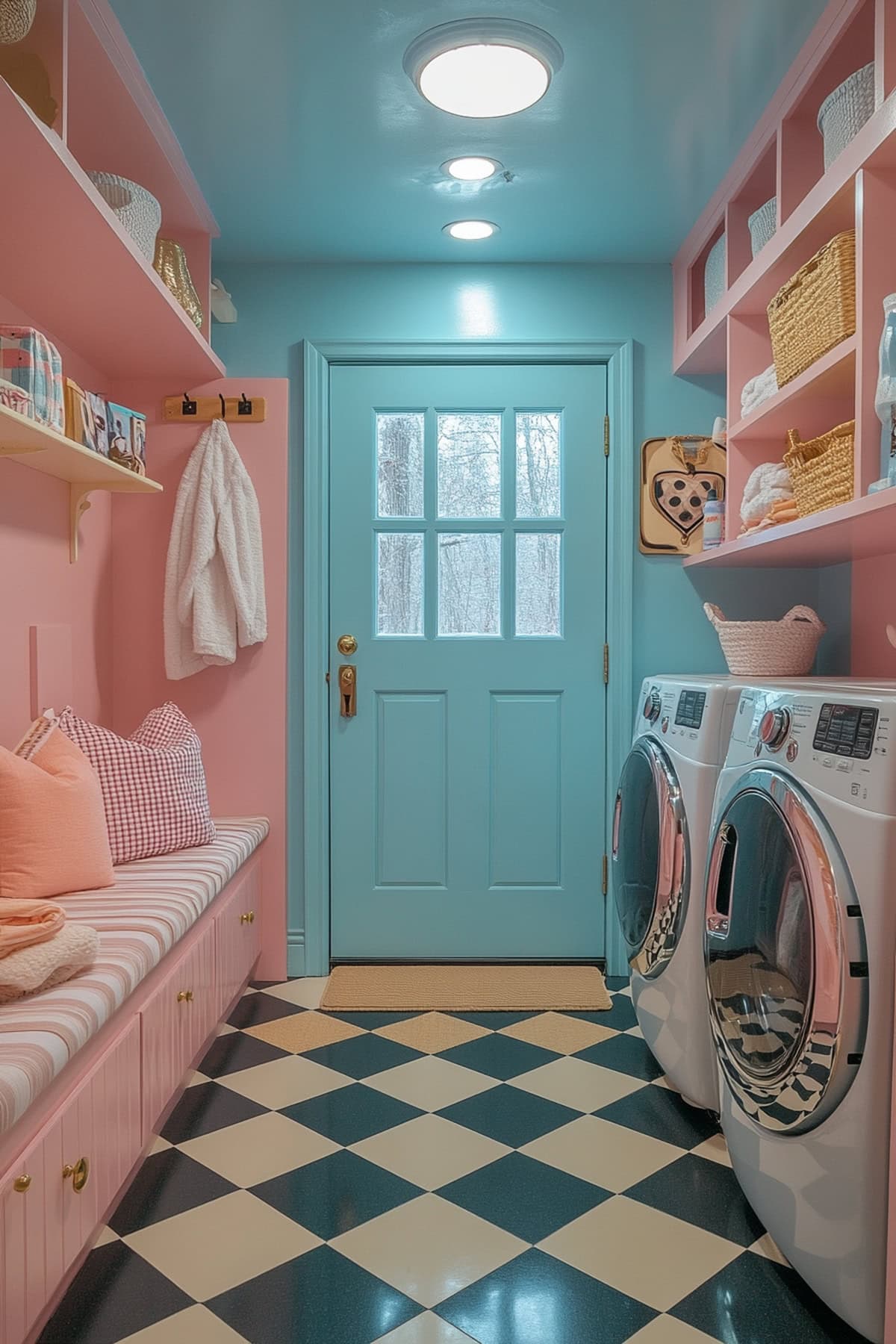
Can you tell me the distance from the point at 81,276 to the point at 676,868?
1.86 meters

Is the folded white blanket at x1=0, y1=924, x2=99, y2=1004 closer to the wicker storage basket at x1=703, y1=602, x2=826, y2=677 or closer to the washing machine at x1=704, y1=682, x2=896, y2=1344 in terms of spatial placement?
the washing machine at x1=704, y1=682, x2=896, y2=1344

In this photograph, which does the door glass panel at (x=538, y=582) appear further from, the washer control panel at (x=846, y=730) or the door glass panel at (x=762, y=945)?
the washer control panel at (x=846, y=730)

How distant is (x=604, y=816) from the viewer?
3.41 m

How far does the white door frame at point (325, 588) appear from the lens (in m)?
3.36

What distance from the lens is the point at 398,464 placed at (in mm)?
3418

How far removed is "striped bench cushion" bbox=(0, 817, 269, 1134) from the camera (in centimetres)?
140

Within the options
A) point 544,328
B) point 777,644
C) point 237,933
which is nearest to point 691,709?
point 777,644

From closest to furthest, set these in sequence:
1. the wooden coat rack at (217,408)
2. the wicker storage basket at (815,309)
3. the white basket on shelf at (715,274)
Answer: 1. the wicker storage basket at (815,309)
2. the white basket on shelf at (715,274)
3. the wooden coat rack at (217,408)

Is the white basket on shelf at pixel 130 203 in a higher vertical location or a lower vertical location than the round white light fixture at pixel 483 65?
lower

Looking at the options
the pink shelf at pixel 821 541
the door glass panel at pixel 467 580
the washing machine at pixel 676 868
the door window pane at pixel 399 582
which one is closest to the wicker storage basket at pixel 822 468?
the pink shelf at pixel 821 541

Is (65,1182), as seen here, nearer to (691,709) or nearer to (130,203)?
(691,709)

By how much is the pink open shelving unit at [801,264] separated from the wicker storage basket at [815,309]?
0.12 ft

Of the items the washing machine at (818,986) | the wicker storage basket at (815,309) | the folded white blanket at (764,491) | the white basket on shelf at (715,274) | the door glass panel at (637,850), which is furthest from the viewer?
the white basket on shelf at (715,274)

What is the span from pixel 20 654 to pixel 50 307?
2.78 feet
